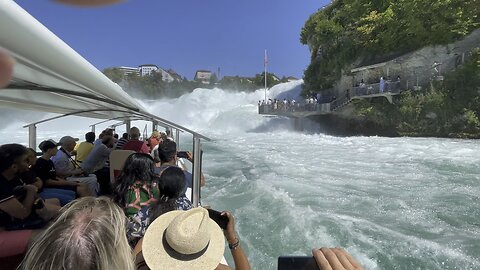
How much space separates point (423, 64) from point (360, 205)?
23.4 m

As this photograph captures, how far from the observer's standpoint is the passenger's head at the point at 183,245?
134cm

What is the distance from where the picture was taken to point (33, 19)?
119 centimetres

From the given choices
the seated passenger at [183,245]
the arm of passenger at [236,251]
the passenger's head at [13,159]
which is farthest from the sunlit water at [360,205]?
the seated passenger at [183,245]

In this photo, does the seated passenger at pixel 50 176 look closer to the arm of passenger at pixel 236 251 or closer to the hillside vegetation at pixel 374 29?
the arm of passenger at pixel 236 251

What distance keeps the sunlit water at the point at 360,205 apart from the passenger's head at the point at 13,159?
113 inches

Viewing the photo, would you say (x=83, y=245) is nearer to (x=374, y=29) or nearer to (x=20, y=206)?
(x=20, y=206)

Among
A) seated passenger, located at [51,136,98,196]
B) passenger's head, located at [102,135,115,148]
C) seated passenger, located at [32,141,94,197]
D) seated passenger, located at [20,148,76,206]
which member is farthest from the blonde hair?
passenger's head, located at [102,135,115,148]

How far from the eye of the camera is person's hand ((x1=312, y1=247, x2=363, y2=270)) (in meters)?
0.95

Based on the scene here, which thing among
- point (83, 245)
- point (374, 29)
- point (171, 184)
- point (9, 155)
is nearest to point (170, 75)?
Answer: point (374, 29)

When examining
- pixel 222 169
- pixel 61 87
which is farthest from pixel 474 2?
pixel 61 87

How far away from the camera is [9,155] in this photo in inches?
101

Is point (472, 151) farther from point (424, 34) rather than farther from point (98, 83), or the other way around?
point (98, 83)

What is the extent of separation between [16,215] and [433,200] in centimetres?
743

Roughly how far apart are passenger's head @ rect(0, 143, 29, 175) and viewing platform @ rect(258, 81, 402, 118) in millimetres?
27129
